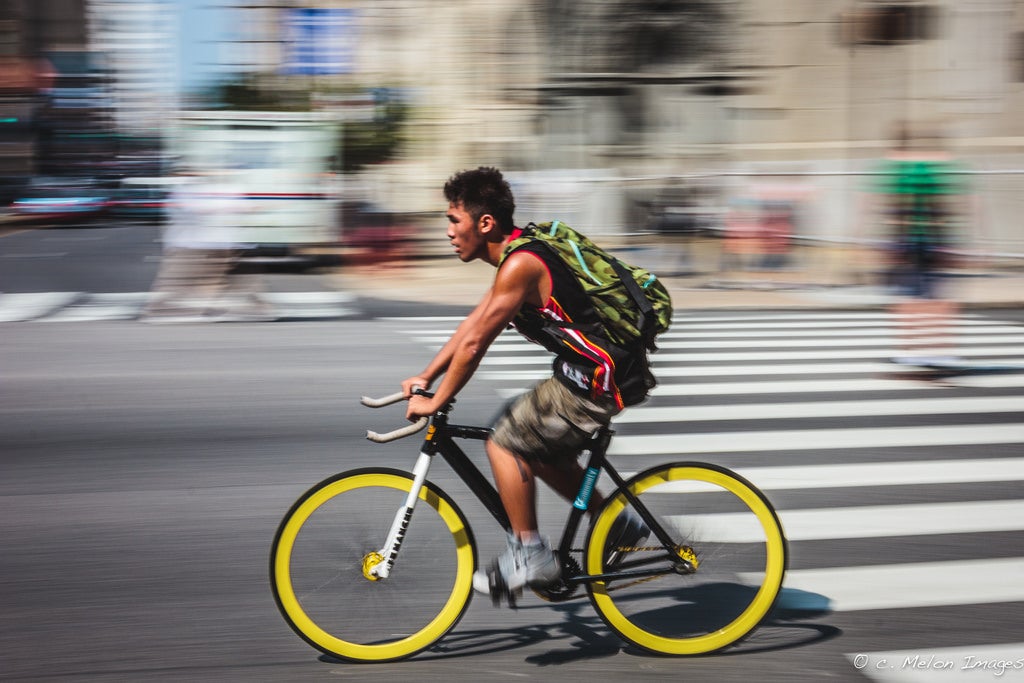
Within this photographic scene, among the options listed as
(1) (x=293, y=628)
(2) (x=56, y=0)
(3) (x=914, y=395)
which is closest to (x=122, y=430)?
(1) (x=293, y=628)

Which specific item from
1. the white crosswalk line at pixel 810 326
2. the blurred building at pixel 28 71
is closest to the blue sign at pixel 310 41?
the white crosswalk line at pixel 810 326

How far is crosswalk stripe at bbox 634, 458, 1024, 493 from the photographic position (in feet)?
→ 21.4

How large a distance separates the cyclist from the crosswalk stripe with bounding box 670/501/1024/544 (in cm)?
185

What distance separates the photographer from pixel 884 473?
672cm

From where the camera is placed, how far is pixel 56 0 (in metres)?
92.9

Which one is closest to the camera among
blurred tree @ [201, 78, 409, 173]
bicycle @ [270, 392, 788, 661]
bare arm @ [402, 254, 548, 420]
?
bare arm @ [402, 254, 548, 420]

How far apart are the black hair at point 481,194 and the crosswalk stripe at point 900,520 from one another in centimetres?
250

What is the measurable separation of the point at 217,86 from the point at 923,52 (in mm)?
15007

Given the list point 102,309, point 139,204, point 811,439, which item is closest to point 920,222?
point 811,439

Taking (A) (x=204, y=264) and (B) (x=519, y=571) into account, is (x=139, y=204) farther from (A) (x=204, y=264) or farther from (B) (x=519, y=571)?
(B) (x=519, y=571)

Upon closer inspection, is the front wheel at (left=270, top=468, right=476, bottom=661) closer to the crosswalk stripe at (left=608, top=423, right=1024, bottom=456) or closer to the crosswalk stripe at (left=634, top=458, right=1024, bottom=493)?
the crosswalk stripe at (left=634, top=458, right=1024, bottom=493)

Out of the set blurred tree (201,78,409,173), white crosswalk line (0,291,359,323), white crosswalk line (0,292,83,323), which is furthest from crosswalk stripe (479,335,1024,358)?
blurred tree (201,78,409,173)

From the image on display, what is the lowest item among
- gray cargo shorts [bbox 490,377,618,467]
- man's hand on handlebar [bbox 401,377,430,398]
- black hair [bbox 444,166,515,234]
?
gray cargo shorts [bbox 490,377,618,467]

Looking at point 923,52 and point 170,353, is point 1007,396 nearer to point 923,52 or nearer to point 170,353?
point 170,353
